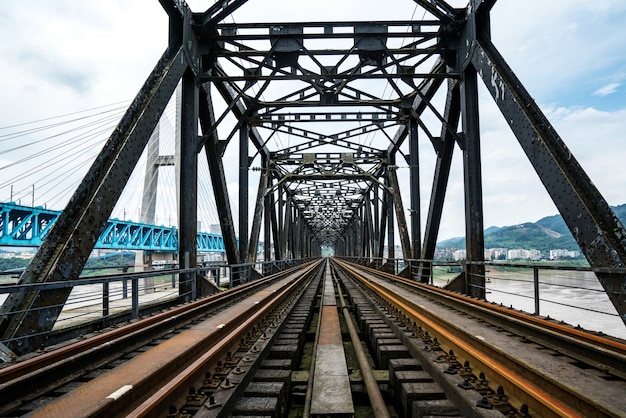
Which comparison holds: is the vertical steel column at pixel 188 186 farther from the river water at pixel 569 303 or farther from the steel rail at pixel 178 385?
the river water at pixel 569 303

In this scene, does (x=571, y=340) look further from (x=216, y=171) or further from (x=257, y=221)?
(x=257, y=221)

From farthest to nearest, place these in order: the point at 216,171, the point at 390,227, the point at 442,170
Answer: the point at 390,227 → the point at 216,171 → the point at 442,170

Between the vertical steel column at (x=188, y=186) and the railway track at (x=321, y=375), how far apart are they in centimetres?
382

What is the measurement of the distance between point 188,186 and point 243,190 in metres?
6.45

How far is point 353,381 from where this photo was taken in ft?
11.8

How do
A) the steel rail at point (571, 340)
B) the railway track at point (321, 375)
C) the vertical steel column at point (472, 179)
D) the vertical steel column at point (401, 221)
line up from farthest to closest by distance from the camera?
1. the vertical steel column at point (401, 221)
2. the vertical steel column at point (472, 179)
3. the steel rail at point (571, 340)
4. the railway track at point (321, 375)

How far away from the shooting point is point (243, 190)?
15.6m

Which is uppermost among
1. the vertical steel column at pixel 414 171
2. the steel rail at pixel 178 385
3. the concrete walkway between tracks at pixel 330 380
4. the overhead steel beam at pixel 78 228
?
the vertical steel column at pixel 414 171

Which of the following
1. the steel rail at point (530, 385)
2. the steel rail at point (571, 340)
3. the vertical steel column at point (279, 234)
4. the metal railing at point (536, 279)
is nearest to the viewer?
the steel rail at point (530, 385)

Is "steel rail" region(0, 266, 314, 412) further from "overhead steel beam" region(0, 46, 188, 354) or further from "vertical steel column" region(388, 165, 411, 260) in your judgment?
"vertical steel column" region(388, 165, 411, 260)

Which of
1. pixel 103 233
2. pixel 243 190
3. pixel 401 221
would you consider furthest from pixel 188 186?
pixel 103 233

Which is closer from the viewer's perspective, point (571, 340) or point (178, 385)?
point (178, 385)

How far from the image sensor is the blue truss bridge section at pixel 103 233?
20391mm

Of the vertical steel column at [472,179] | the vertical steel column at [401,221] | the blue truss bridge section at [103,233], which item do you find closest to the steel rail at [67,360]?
the blue truss bridge section at [103,233]
